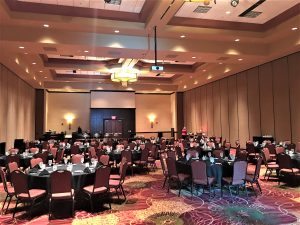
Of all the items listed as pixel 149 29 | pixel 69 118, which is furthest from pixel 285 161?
pixel 69 118

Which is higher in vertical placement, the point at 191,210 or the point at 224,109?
the point at 224,109

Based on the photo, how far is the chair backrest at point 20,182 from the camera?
513cm

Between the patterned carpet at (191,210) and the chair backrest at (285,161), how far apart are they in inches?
24.0

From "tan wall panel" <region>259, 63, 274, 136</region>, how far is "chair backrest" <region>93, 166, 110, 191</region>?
32.3 feet

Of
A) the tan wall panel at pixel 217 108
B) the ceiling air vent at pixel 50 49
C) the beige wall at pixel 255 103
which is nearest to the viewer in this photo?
the ceiling air vent at pixel 50 49

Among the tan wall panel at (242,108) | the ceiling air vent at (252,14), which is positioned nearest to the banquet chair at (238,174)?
the ceiling air vent at (252,14)

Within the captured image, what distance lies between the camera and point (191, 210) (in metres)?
5.62

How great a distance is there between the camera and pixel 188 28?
387 inches

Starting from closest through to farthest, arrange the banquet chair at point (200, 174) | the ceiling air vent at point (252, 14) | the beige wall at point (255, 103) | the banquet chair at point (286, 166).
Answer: the banquet chair at point (200, 174) < the banquet chair at point (286, 166) < the ceiling air vent at point (252, 14) < the beige wall at point (255, 103)

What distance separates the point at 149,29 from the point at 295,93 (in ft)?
22.1

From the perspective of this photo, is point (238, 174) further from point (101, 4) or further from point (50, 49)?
point (50, 49)

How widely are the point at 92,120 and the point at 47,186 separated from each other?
16955 millimetres

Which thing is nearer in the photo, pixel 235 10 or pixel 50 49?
pixel 235 10

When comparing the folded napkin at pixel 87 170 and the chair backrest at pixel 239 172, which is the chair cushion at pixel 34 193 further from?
the chair backrest at pixel 239 172
